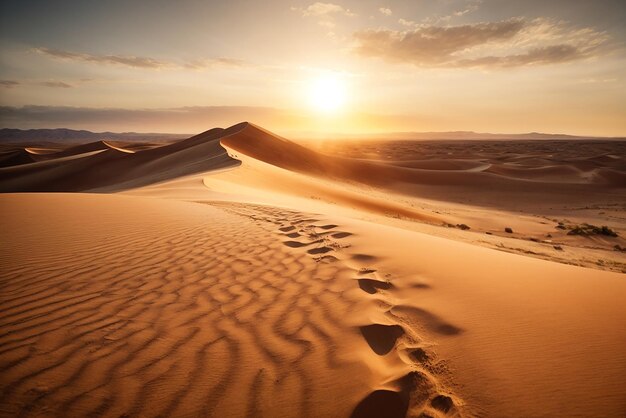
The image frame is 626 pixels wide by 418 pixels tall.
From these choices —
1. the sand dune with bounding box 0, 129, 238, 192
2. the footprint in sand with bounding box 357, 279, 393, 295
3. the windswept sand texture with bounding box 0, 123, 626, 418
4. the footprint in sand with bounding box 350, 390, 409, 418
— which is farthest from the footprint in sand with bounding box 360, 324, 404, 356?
the sand dune with bounding box 0, 129, 238, 192

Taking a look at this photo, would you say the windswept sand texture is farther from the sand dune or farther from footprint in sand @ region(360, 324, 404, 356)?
the sand dune

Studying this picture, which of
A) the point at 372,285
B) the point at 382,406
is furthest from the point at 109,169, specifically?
the point at 382,406

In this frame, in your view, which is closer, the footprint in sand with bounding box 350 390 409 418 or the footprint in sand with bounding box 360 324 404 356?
the footprint in sand with bounding box 350 390 409 418

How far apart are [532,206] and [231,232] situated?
22.4 metres

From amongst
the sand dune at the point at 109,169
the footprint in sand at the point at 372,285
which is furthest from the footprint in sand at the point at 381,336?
the sand dune at the point at 109,169

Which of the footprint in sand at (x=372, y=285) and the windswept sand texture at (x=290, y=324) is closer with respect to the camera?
the windswept sand texture at (x=290, y=324)

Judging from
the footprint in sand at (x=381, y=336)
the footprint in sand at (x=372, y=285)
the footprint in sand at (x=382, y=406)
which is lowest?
the footprint in sand at (x=382, y=406)

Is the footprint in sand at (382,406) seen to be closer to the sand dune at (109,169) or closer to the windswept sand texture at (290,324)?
the windswept sand texture at (290,324)

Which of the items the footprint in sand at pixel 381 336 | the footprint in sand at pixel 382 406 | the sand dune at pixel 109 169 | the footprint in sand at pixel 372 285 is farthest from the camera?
the sand dune at pixel 109 169

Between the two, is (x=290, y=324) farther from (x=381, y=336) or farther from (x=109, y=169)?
(x=109, y=169)

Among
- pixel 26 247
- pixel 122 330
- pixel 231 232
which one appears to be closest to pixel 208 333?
pixel 122 330

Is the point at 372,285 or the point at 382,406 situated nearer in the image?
the point at 382,406

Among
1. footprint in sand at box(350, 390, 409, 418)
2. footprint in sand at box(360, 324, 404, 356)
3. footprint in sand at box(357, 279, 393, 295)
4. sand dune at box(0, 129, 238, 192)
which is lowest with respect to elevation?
sand dune at box(0, 129, 238, 192)

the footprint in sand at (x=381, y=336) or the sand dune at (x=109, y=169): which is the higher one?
the footprint in sand at (x=381, y=336)
